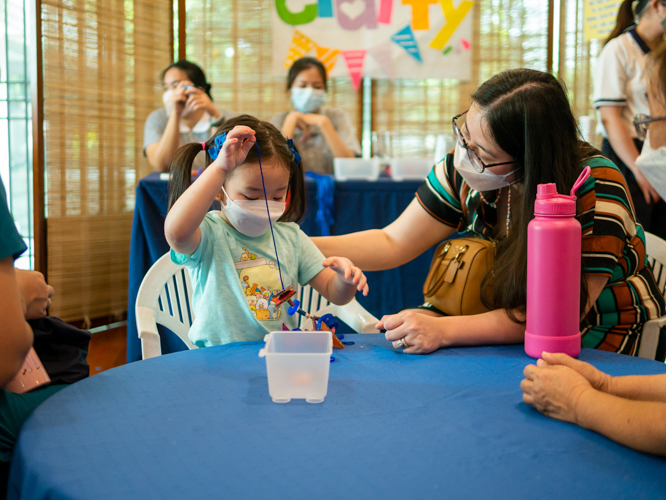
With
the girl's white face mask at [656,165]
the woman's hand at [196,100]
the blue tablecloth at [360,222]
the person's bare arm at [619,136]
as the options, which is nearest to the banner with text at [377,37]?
the woman's hand at [196,100]

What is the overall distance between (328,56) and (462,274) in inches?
122

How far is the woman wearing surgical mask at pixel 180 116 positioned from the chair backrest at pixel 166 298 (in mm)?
1443

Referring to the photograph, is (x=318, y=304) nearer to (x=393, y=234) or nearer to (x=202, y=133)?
(x=393, y=234)

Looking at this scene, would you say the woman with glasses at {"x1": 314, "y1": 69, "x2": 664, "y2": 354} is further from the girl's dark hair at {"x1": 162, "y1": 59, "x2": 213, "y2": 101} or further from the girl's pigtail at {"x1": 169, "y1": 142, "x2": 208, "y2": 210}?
the girl's dark hair at {"x1": 162, "y1": 59, "x2": 213, "y2": 101}

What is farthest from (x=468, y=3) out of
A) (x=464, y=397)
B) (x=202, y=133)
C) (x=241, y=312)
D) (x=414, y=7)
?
(x=464, y=397)

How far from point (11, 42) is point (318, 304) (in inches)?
86.0

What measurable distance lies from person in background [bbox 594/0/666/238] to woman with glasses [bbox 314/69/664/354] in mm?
1395

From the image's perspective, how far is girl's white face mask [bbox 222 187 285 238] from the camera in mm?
1180

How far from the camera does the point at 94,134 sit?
3.17 meters

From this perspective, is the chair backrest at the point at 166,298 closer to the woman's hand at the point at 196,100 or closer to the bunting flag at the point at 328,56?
the woman's hand at the point at 196,100

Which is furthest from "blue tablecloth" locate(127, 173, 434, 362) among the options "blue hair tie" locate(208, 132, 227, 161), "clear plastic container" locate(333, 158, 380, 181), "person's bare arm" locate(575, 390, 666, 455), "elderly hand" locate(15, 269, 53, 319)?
"person's bare arm" locate(575, 390, 666, 455)

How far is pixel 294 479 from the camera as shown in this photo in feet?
1.86

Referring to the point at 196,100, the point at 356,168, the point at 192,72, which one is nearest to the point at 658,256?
the point at 356,168

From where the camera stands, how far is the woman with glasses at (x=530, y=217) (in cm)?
105
